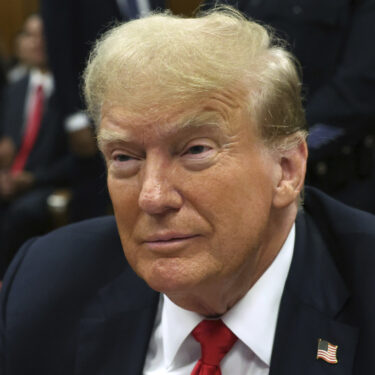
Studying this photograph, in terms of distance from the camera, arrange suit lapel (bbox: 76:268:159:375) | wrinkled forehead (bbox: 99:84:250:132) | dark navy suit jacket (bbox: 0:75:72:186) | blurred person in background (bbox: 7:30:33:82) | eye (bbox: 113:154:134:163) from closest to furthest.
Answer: wrinkled forehead (bbox: 99:84:250:132) < eye (bbox: 113:154:134:163) < suit lapel (bbox: 76:268:159:375) < dark navy suit jacket (bbox: 0:75:72:186) < blurred person in background (bbox: 7:30:33:82)

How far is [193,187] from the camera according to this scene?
4.73 feet

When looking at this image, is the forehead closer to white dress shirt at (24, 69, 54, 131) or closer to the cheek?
the cheek

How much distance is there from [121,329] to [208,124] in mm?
580

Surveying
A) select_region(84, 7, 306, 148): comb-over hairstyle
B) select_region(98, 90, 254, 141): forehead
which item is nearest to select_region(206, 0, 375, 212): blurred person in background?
select_region(84, 7, 306, 148): comb-over hairstyle

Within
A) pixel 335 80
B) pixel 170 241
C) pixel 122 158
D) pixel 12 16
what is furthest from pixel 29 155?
pixel 12 16

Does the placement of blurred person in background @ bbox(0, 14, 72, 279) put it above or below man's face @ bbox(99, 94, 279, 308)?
above

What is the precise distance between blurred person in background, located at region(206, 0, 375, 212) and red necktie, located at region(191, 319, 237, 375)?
97 centimetres

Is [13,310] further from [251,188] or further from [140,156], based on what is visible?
[251,188]

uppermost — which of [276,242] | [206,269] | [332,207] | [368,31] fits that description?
[368,31]

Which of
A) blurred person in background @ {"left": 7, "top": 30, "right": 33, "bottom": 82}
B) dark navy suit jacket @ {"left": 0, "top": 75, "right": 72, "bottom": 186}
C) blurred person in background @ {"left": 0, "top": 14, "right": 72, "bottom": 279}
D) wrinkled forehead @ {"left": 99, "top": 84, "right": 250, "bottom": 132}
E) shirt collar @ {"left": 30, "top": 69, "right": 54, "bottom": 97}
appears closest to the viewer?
wrinkled forehead @ {"left": 99, "top": 84, "right": 250, "bottom": 132}

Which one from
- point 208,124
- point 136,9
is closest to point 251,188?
point 208,124

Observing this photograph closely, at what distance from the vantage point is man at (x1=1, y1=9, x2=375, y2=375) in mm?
1438

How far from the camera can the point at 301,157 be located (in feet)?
5.24

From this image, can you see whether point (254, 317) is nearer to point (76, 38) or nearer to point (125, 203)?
point (125, 203)
